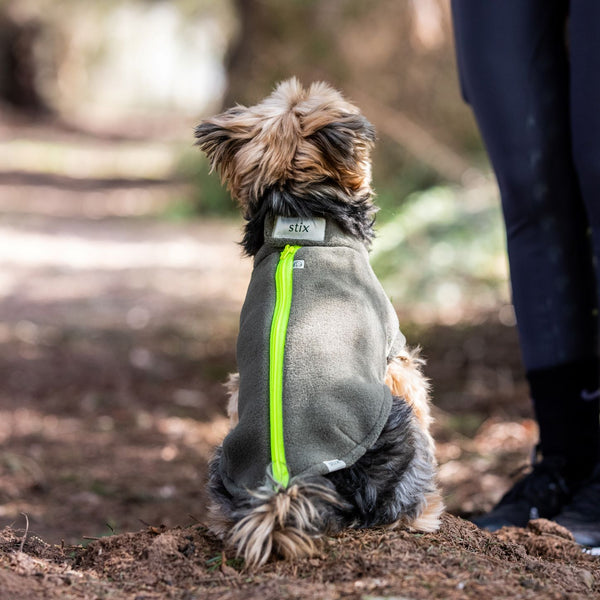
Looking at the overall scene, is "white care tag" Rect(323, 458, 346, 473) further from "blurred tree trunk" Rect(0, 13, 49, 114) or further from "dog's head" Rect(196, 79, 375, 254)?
"blurred tree trunk" Rect(0, 13, 49, 114)

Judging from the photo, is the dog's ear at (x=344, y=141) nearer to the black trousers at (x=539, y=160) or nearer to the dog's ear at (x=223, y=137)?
the dog's ear at (x=223, y=137)

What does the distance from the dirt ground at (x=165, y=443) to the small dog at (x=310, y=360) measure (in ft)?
0.35

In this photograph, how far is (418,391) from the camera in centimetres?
243

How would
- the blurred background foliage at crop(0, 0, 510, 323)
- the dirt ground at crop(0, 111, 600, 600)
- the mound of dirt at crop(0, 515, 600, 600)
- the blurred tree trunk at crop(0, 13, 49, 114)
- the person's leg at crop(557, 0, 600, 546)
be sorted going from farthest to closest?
the blurred tree trunk at crop(0, 13, 49, 114), the blurred background foliage at crop(0, 0, 510, 323), the person's leg at crop(557, 0, 600, 546), the dirt ground at crop(0, 111, 600, 600), the mound of dirt at crop(0, 515, 600, 600)

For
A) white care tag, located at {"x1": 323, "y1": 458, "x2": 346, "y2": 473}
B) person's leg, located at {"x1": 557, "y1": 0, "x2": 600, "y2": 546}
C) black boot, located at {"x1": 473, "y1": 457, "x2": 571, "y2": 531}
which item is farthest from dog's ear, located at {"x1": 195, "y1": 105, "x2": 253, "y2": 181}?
black boot, located at {"x1": 473, "y1": 457, "x2": 571, "y2": 531}

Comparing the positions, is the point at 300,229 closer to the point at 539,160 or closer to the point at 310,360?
the point at 310,360

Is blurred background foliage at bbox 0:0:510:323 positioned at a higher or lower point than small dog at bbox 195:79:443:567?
higher

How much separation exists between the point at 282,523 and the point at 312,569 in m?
0.13

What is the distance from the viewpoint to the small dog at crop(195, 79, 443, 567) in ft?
6.68

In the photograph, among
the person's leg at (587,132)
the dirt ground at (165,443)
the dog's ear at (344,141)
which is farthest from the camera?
the person's leg at (587,132)

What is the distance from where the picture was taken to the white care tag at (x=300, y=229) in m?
2.29

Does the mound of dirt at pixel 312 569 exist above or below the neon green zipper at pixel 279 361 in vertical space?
below

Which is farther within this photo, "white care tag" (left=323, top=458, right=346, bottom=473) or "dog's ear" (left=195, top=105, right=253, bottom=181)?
"dog's ear" (left=195, top=105, right=253, bottom=181)

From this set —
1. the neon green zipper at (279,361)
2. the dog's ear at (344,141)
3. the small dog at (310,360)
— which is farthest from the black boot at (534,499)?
the dog's ear at (344,141)
